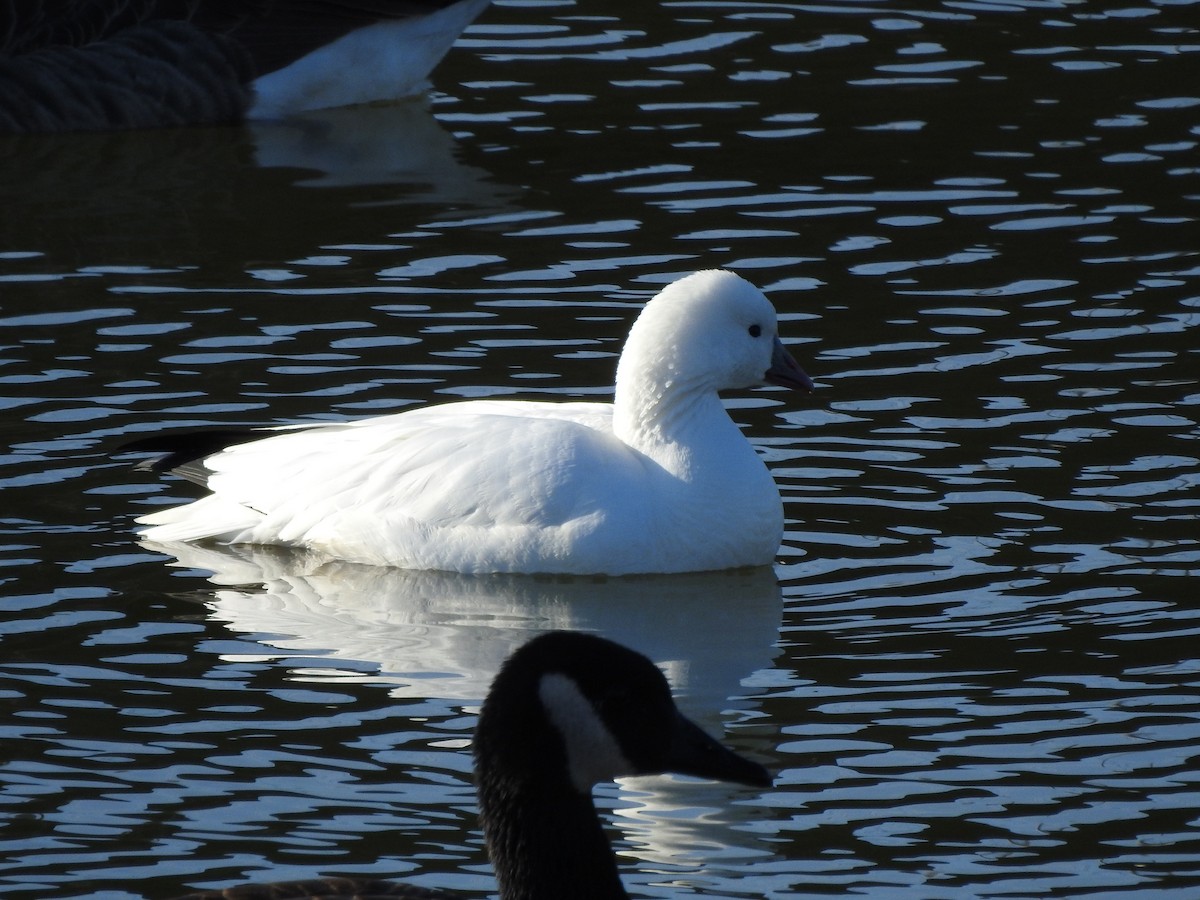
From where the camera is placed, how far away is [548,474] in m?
8.78

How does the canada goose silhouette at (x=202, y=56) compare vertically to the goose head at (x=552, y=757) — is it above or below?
above

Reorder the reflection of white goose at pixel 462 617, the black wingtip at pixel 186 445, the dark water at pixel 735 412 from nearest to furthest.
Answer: the dark water at pixel 735 412
the reflection of white goose at pixel 462 617
the black wingtip at pixel 186 445

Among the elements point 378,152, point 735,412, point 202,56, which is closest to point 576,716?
point 735,412

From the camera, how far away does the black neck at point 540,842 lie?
17.5 feet

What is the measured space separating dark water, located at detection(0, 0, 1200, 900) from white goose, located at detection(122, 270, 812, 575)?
0.56 feet

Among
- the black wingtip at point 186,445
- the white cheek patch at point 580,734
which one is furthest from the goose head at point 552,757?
the black wingtip at point 186,445

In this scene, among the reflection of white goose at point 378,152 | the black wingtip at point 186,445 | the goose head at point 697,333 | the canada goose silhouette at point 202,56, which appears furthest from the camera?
the canada goose silhouette at point 202,56

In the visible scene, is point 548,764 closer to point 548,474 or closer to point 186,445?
point 548,474

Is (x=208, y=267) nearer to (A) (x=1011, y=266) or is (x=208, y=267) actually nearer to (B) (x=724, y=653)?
(A) (x=1011, y=266)

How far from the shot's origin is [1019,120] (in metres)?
15.0

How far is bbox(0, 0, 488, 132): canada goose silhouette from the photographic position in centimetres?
1545

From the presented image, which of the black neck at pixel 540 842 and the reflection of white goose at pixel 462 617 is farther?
the reflection of white goose at pixel 462 617

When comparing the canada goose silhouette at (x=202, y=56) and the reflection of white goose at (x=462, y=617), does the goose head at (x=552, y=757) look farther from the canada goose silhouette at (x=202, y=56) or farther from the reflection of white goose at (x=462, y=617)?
the canada goose silhouette at (x=202, y=56)

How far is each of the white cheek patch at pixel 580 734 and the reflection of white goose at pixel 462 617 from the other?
2.34 meters
